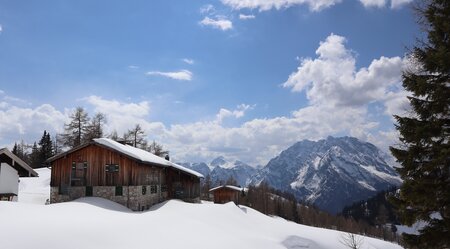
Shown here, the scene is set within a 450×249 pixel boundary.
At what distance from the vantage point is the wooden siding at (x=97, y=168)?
35.4 m

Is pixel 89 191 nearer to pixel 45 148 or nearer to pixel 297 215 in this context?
pixel 45 148

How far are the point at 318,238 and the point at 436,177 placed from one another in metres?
20.2

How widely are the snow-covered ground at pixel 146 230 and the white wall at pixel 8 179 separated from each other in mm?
3123

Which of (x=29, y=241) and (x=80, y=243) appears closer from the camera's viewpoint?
(x=29, y=241)

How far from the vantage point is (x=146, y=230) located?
22.0 metres

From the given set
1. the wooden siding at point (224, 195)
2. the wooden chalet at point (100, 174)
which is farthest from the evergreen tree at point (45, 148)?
the wooden chalet at point (100, 174)

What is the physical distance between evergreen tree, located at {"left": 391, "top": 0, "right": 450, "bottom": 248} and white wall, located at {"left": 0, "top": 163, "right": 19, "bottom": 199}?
2544 cm

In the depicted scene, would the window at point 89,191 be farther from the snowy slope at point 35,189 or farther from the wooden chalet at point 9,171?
the snowy slope at point 35,189

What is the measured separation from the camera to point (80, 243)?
54.9ft

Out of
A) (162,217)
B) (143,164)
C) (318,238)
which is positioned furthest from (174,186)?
(318,238)

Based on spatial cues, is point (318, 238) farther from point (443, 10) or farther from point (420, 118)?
point (443, 10)

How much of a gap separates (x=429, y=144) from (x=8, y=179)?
88.1ft

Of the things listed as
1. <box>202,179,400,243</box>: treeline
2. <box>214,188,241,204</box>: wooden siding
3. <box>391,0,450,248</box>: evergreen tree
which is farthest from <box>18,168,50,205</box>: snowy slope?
<box>202,179,400,243</box>: treeline

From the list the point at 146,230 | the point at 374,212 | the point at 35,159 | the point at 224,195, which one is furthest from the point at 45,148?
the point at 374,212
